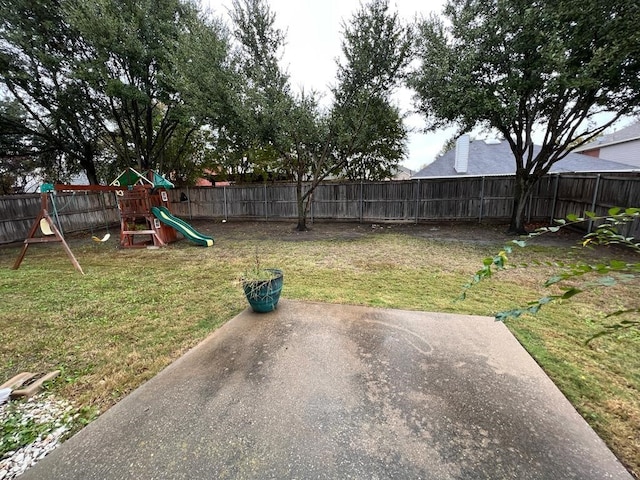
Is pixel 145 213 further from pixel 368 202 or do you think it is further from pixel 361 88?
pixel 368 202

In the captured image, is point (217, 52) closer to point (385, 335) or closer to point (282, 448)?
point (385, 335)

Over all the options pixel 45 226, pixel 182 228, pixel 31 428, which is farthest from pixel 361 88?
pixel 31 428

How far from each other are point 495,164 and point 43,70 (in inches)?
657

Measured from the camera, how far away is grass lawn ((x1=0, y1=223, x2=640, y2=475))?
81.0 inches

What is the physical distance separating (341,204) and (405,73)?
4742 millimetres

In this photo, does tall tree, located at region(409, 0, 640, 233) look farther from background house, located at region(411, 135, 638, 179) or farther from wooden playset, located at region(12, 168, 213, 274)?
wooden playset, located at region(12, 168, 213, 274)

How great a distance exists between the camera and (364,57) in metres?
6.92

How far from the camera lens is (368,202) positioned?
10.5m

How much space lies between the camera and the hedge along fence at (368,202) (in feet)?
26.3

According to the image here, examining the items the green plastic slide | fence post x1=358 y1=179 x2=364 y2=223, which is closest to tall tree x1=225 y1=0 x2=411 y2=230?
fence post x1=358 y1=179 x2=364 y2=223

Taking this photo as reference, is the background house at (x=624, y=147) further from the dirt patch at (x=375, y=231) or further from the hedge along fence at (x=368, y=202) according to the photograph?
the dirt patch at (x=375, y=231)

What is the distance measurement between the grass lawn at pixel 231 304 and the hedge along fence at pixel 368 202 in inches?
90.7

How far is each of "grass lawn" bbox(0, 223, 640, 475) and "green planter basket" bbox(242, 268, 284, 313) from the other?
40 cm

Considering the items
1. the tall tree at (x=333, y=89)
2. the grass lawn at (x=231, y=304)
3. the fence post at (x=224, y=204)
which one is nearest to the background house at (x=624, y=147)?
the grass lawn at (x=231, y=304)
